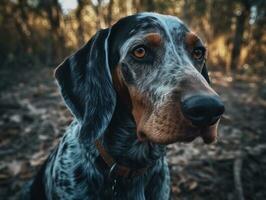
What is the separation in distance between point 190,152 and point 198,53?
2.80 meters

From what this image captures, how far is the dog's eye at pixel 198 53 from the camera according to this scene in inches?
121

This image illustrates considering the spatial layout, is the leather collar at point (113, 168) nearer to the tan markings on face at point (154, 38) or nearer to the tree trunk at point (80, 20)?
the tan markings on face at point (154, 38)

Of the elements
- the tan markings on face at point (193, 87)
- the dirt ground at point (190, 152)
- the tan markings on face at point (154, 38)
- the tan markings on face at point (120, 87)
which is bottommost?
the dirt ground at point (190, 152)

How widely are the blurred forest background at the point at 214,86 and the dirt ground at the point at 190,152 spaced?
13 millimetres

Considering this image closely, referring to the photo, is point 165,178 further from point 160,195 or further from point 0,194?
point 0,194

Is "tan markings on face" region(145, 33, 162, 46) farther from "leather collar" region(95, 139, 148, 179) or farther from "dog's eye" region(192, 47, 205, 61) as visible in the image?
"leather collar" region(95, 139, 148, 179)

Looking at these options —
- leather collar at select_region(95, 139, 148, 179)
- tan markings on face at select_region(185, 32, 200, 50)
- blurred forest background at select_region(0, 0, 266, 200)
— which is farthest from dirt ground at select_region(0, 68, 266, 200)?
leather collar at select_region(95, 139, 148, 179)

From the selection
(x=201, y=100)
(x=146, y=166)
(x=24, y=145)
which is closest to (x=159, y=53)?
(x=201, y=100)

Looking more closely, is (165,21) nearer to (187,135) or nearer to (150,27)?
(150,27)

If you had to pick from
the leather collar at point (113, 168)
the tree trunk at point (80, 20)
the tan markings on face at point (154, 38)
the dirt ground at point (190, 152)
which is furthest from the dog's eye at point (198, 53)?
the tree trunk at point (80, 20)

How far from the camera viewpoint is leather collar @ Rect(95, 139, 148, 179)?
2.94 m

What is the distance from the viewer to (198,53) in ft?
10.2

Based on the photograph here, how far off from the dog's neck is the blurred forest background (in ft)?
4.64

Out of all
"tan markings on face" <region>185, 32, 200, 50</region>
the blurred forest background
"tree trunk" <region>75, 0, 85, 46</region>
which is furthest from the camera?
"tree trunk" <region>75, 0, 85, 46</region>
